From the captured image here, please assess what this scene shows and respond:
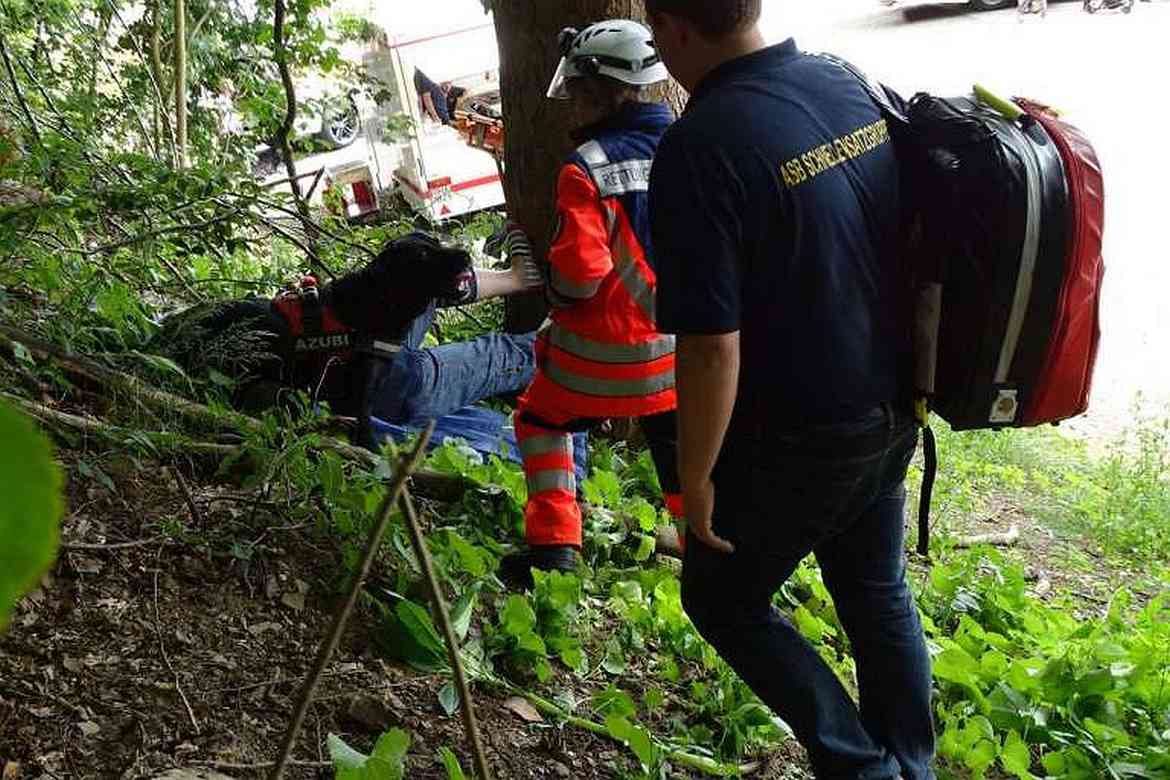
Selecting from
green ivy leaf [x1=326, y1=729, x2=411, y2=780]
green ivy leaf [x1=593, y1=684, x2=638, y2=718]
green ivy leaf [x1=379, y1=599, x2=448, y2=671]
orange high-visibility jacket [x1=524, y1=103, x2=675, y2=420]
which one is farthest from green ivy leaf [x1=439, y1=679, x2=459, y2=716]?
orange high-visibility jacket [x1=524, y1=103, x2=675, y2=420]

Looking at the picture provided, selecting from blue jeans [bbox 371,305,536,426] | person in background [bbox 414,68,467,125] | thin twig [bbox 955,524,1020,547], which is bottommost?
thin twig [bbox 955,524,1020,547]

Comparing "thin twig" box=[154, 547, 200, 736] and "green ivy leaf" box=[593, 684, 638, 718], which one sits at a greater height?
"thin twig" box=[154, 547, 200, 736]

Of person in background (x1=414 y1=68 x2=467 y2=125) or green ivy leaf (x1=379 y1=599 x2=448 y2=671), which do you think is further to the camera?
person in background (x1=414 y1=68 x2=467 y2=125)

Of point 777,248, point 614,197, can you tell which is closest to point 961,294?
point 777,248

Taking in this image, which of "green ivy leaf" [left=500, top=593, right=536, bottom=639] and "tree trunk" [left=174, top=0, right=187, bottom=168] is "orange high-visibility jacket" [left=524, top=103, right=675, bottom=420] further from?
"tree trunk" [left=174, top=0, right=187, bottom=168]

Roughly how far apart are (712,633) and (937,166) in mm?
1099

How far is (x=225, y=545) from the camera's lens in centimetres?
256

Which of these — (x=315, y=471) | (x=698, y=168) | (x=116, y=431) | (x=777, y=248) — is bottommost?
(x=315, y=471)

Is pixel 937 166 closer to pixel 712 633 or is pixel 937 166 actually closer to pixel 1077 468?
pixel 712 633

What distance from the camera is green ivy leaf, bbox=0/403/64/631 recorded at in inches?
13.3

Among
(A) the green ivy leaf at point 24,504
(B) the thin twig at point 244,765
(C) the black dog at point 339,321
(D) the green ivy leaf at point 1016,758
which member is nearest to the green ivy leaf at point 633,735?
(B) the thin twig at point 244,765

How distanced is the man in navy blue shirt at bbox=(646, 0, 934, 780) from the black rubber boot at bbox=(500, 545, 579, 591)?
97 centimetres

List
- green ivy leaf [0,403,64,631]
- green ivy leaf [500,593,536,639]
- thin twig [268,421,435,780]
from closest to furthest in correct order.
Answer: green ivy leaf [0,403,64,631] → thin twig [268,421,435,780] → green ivy leaf [500,593,536,639]

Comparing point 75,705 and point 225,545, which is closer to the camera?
point 75,705
